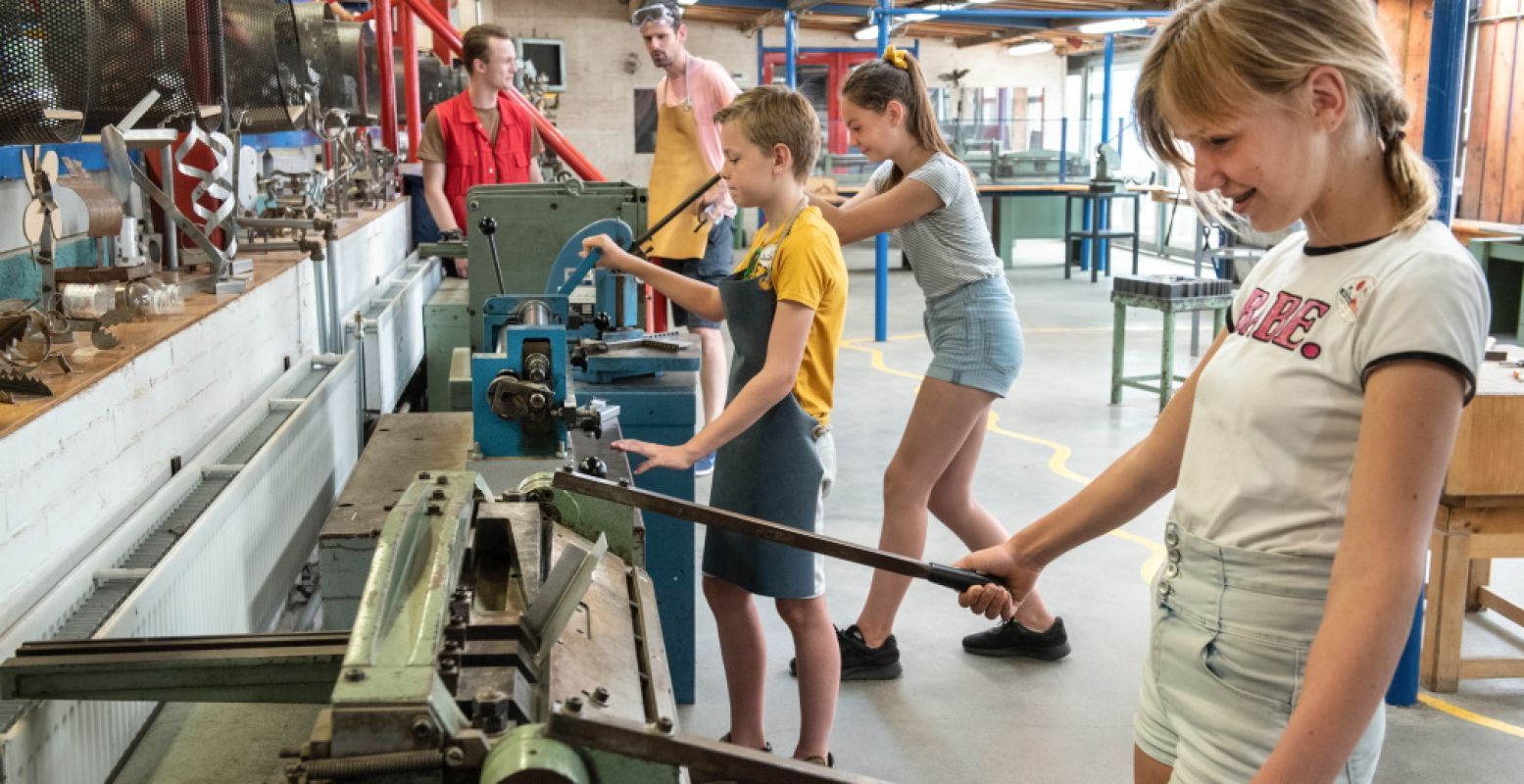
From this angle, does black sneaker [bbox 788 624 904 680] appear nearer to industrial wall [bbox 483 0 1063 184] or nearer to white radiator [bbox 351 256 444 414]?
white radiator [bbox 351 256 444 414]

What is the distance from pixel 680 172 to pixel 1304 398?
3.36 metres

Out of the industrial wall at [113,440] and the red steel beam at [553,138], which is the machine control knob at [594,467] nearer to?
the industrial wall at [113,440]

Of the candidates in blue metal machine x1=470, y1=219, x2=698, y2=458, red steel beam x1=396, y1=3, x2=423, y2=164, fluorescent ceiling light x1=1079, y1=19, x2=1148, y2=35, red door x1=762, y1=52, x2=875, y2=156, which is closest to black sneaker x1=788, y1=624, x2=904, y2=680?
blue metal machine x1=470, y1=219, x2=698, y2=458

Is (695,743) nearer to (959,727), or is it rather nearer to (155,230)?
(959,727)

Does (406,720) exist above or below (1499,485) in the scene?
above

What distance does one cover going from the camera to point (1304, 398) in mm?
1072

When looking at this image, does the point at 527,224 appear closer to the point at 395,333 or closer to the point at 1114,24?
the point at 395,333

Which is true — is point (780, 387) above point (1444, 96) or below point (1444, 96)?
below

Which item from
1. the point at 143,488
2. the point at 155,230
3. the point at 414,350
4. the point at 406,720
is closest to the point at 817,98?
the point at 414,350

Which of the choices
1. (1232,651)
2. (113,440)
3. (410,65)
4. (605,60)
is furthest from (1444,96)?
(605,60)

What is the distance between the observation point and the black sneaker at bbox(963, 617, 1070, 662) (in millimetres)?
3209

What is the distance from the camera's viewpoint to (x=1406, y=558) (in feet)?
3.14

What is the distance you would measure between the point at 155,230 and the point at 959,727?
2068 millimetres

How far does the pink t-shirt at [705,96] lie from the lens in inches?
165
